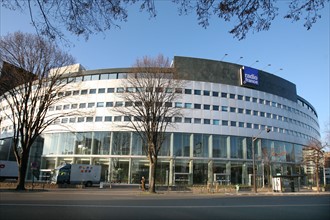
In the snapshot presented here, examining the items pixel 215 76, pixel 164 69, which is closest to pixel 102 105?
pixel 215 76

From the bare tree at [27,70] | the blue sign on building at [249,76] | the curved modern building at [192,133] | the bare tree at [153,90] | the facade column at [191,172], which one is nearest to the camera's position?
the bare tree at [27,70]

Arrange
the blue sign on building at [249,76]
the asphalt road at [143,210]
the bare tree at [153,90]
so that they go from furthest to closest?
the blue sign on building at [249,76]
the bare tree at [153,90]
the asphalt road at [143,210]

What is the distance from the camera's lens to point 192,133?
49.7 metres

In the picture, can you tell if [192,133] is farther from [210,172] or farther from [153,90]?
[153,90]

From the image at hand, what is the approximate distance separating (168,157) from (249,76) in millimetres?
22869

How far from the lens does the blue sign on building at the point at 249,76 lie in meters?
55.0

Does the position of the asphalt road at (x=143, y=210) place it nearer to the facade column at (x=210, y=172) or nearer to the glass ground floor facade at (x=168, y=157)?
the glass ground floor facade at (x=168, y=157)

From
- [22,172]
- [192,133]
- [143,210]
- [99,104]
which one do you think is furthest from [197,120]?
[143,210]

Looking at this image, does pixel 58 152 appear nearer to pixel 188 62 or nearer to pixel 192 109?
pixel 192 109

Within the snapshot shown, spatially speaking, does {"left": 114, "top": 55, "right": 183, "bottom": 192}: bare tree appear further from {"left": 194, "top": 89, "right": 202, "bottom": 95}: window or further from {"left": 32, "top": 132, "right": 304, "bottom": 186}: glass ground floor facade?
{"left": 194, "top": 89, "right": 202, "bottom": 95}: window

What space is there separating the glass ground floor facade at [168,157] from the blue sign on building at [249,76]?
11.0 metres

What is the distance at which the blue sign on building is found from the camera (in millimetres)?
55031

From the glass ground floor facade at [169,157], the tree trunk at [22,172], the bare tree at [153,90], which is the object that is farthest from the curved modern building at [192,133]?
the tree trunk at [22,172]

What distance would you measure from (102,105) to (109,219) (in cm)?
4314
